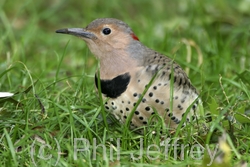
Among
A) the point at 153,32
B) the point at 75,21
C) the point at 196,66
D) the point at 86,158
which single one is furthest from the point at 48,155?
the point at 75,21

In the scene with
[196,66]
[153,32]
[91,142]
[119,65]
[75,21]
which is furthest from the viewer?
[75,21]

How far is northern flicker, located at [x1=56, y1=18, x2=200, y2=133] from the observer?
3.92 meters

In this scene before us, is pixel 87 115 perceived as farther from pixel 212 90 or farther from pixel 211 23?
pixel 211 23

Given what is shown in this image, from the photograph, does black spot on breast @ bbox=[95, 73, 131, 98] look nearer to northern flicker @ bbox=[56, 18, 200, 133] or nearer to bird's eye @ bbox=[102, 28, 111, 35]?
northern flicker @ bbox=[56, 18, 200, 133]

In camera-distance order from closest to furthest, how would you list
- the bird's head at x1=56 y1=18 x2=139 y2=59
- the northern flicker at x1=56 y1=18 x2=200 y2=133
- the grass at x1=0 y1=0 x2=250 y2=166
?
the grass at x1=0 y1=0 x2=250 y2=166
the northern flicker at x1=56 y1=18 x2=200 y2=133
the bird's head at x1=56 y1=18 x2=139 y2=59

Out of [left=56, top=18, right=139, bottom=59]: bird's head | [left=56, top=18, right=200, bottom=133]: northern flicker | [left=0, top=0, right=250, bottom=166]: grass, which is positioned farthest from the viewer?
[left=56, top=18, right=139, bottom=59]: bird's head

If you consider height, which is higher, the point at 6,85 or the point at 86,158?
the point at 6,85

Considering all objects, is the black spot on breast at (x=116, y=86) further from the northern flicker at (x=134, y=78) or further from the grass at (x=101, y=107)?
the grass at (x=101, y=107)

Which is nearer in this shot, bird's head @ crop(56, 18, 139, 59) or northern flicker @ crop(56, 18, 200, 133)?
northern flicker @ crop(56, 18, 200, 133)

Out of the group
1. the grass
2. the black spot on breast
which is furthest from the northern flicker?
the grass

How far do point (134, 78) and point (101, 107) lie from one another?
1.07 ft

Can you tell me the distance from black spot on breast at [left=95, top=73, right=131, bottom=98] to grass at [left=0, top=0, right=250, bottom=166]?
0.48 ft

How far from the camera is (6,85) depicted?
4844mm

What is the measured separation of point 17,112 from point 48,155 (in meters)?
0.74
